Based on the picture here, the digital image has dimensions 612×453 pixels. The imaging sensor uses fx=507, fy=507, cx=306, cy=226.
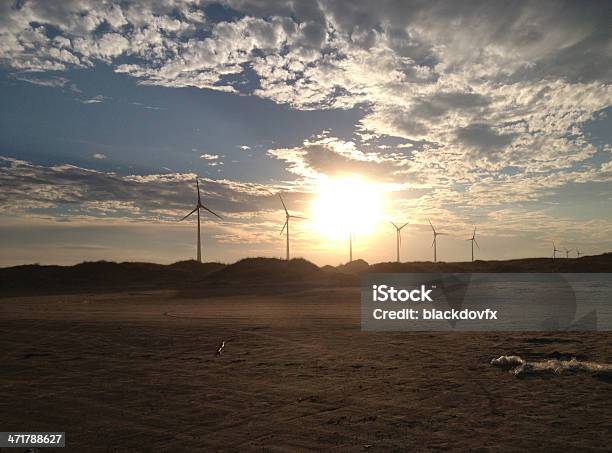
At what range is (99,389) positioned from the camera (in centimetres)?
1072

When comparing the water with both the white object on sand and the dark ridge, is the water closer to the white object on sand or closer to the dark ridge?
the white object on sand

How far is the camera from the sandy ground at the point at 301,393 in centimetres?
778

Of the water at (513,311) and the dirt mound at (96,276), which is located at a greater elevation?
the dirt mound at (96,276)

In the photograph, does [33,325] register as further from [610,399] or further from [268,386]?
[610,399]

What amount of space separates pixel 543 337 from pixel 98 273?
6027cm

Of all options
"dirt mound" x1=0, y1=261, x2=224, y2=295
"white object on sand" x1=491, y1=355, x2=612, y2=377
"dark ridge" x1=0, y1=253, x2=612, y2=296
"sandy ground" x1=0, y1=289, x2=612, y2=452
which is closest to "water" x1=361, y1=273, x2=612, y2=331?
"sandy ground" x1=0, y1=289, x2=612, y2=452

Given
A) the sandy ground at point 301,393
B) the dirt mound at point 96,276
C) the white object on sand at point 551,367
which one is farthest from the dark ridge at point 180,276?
the white object on sand at point 551,367

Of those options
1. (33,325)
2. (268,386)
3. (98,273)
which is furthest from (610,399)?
(98,273)

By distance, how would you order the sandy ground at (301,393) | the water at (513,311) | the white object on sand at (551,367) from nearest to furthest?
the sandy ground at (301,393) → the white object on sand at (551,367) → the water at (513,311)

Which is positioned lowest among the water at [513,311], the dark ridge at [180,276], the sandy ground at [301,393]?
the sandy ground at [301,393]

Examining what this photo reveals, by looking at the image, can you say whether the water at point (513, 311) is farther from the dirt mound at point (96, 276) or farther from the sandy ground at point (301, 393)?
the dirt mound at point (96, 276)

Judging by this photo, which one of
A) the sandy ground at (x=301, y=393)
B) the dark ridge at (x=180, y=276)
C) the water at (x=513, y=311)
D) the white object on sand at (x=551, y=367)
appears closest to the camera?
the sandy ground at (x=301, y=393)

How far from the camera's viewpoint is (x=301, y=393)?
10.4m

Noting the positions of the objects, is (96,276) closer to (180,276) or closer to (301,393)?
(180,276)
